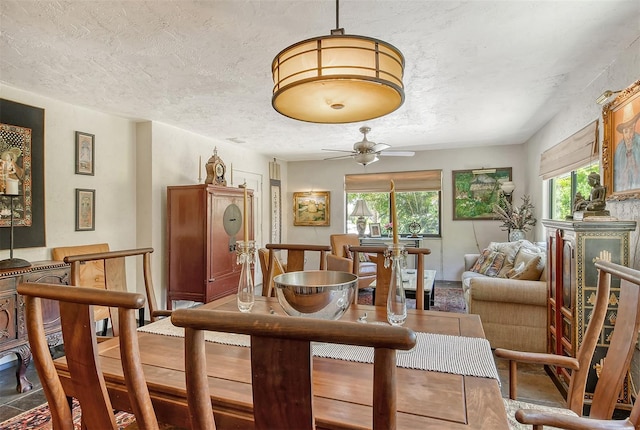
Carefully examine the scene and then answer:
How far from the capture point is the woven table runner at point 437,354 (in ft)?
3.53

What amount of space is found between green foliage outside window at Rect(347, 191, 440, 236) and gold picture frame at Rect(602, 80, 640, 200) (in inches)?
146

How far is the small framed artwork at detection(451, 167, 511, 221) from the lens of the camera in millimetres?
5770

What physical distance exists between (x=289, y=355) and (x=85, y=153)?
381cm

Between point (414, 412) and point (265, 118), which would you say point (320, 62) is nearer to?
point (414, 412)

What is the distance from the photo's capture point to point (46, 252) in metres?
3.10

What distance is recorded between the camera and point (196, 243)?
397 cm

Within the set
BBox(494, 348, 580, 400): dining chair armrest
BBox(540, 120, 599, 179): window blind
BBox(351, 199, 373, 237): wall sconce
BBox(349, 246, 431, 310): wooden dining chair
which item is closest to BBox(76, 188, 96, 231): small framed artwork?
BBox(349, 246, 431, 310): wooden dining chair

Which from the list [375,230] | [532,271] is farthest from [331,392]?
[375,230]

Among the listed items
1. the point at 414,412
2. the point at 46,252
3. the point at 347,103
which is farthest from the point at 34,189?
the point at 414,412

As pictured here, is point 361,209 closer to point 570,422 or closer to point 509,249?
point 509,249

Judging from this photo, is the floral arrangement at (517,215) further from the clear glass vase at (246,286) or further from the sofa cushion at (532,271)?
the clear glass vase at (246,286)

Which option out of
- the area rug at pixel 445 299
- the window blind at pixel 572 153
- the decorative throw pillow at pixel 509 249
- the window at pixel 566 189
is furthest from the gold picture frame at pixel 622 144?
the area rug at pixel 445 299

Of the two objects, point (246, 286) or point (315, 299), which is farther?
point (246, 286)

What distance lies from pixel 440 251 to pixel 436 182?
125 cm
